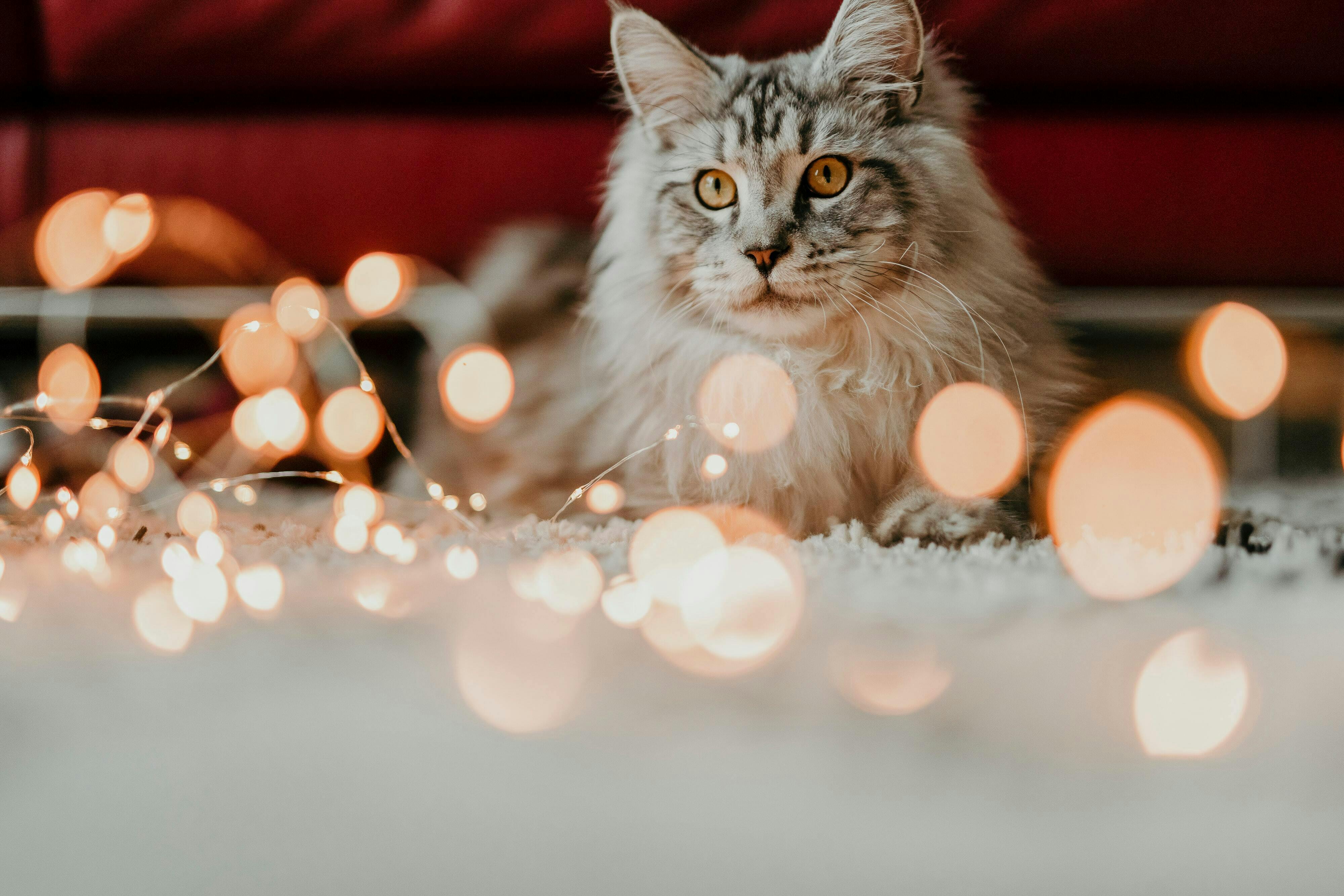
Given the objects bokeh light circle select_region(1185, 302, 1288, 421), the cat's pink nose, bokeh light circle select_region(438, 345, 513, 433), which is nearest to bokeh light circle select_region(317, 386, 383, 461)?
bokeh light circle select_region(438, 345, 513, 433)

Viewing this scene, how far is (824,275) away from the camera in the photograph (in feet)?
2.57

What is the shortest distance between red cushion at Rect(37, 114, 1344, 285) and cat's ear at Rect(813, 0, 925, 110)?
364 mm

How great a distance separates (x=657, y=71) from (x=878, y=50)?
0.23 m

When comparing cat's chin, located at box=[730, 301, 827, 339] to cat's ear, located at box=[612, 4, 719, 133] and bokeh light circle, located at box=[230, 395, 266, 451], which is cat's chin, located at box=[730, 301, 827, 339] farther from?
bokeh light circle, located at box=[230, 395, 266, 451]

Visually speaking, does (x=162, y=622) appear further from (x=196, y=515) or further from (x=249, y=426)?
(x=249, y=426)

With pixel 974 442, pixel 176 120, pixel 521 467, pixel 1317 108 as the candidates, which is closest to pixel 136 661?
pixel 521 467

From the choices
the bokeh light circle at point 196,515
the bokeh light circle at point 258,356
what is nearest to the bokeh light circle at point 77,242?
the bokeh light circle at point 258,356

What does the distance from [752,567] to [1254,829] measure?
41 centimetres

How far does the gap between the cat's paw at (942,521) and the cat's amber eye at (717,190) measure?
1.18 ft

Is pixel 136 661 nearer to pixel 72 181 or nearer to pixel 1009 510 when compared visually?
pixel 1009 510

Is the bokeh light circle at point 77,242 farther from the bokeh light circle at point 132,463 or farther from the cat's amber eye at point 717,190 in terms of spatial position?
the cat's amber eye at point 717,190

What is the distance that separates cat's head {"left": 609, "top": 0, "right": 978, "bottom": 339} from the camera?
80cm

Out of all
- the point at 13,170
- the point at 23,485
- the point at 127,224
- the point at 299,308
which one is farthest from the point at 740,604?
the point at 13,170

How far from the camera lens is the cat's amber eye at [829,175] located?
2.70 ft
